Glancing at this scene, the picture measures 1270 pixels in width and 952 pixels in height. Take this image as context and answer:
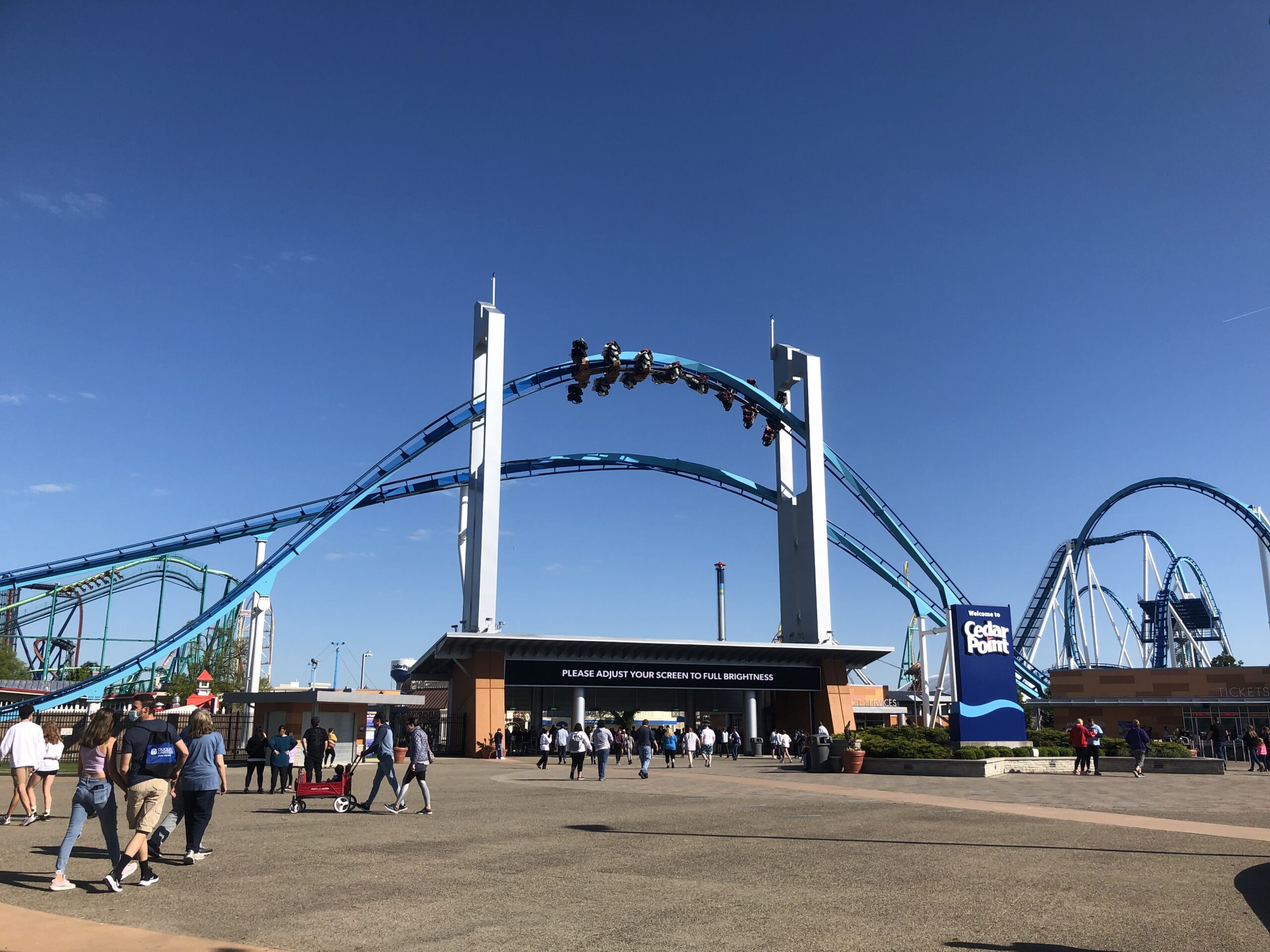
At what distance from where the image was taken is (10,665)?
62781mm

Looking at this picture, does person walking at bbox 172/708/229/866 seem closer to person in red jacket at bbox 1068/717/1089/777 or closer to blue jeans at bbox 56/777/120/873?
blue jeans at bbox 56/777/120/873

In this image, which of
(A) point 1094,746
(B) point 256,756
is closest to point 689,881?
(B) point 256,756

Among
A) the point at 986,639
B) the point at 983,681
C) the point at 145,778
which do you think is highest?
the point at 986,639

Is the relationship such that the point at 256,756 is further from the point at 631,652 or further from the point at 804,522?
the point at 804,522

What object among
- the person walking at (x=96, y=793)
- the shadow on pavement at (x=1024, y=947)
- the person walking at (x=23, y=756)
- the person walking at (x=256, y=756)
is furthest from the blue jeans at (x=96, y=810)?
the person walking at (x=256, y=756)

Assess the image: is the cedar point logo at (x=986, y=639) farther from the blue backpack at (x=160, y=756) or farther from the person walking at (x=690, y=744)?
the blue backpack at (x=160, y=756)

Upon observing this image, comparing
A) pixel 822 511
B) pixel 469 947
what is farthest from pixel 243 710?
pixel 469 947

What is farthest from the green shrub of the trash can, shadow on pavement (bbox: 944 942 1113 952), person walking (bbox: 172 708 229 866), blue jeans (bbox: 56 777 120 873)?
blue jeans (bbox: 56 777 120 873)

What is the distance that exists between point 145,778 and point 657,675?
115 feet

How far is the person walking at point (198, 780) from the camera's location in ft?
30.8

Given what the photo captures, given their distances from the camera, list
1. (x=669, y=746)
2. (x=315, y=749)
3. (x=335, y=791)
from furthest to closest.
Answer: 1. (x=669, y=746)
2. (x=315, y=749)
3. (x=335, y=791)

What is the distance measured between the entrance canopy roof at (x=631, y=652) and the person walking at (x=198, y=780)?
28060 mm

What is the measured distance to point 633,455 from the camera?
4981 cm

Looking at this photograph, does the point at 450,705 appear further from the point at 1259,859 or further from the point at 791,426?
the point at 1259,859
